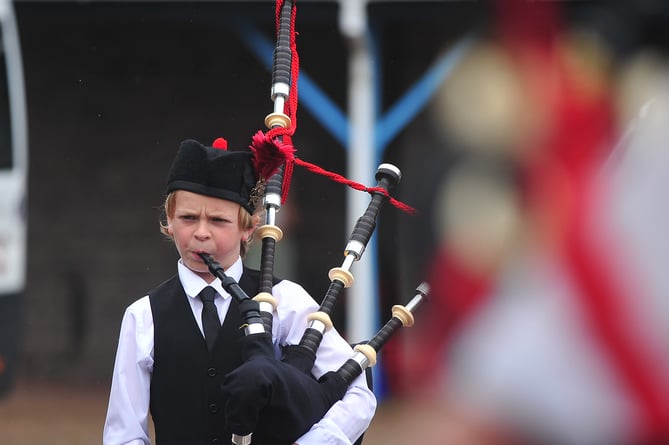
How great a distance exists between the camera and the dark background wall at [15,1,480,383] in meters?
8.39

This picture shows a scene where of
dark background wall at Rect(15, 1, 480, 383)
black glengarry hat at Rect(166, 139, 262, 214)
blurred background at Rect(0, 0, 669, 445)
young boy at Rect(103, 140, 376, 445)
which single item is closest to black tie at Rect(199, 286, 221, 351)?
young boy at Rect(103, 140, 376, 445)

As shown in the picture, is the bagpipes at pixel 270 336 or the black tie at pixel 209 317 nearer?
the bagpipes at pixel 270 336

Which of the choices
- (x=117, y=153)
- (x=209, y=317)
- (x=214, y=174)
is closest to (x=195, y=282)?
(x=209, y=317)

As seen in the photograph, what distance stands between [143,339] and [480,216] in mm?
4837

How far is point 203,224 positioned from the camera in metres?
1.90

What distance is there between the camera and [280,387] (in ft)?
5.73

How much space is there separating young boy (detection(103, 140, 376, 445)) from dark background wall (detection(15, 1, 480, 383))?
6.25 m

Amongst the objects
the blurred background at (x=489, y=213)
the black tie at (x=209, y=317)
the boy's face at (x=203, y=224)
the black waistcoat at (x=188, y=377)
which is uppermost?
the blurred background at (x=489, y=213)

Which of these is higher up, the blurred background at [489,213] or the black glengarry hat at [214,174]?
the blurred background at [489,213]

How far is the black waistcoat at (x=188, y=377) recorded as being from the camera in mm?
1902

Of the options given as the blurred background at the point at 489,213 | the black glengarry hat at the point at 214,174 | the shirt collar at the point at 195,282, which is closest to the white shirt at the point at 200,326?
the shirt collar at the point at 195,282

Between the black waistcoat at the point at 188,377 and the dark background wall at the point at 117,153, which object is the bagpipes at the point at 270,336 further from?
the dark background wall at the point at 117,153

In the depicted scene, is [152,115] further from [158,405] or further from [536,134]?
[158,405]

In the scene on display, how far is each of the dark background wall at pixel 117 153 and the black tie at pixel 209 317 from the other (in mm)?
6247
